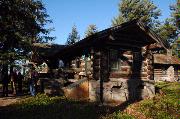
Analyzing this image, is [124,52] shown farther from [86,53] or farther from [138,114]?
[138,114]

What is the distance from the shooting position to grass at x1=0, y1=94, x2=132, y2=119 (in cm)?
1302

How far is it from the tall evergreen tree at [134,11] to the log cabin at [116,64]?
36.6 metres

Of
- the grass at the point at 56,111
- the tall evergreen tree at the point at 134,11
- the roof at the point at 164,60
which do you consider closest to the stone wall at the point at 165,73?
the roof at the point at 164,60

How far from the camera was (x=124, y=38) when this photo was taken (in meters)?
19.9

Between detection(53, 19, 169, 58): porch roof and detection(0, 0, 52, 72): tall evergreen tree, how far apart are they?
13.5 feet

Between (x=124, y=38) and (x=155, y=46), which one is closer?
(x=124, y=38)

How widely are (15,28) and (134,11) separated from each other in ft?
129

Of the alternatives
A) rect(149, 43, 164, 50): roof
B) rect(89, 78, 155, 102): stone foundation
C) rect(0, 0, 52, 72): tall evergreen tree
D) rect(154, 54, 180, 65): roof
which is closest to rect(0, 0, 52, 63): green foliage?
rect(0, 0, 52, 72): tall evergreen tree

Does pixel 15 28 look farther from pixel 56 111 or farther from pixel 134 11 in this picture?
pixel 134 11

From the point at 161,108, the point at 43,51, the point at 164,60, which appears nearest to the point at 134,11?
the point at 164,60

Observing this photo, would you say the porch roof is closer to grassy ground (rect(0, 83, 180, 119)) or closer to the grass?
grassy ground (rect(0, 83, 180, 119))

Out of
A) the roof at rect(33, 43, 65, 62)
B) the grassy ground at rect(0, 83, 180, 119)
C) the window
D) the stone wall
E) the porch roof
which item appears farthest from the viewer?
the stone wall

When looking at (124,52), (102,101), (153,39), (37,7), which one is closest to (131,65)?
(124,52)

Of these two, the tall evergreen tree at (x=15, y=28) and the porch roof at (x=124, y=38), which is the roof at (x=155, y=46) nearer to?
the porch roof at (x=124, y=38)
